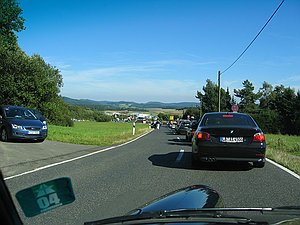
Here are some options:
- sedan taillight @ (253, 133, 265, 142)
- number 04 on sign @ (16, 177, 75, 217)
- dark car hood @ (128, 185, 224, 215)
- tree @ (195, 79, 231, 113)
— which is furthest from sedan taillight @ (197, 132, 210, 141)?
tree @ (195, 79, 231, 113)

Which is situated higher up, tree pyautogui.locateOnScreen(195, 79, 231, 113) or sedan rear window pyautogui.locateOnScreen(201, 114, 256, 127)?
tree pyautogui.locateOnScreen(195, 79, 231, 113)

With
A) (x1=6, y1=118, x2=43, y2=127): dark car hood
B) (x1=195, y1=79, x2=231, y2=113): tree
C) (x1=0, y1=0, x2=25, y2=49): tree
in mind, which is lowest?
(x1=6, y1=118, x2=43, y2=127): dark car hood

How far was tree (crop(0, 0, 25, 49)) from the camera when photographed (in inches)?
1457

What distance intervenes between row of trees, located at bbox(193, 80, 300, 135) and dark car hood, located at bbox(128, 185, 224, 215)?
2277 inches

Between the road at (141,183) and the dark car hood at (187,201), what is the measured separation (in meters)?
1.89

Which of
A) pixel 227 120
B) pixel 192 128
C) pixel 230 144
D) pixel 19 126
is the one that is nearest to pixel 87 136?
pixel 19 126

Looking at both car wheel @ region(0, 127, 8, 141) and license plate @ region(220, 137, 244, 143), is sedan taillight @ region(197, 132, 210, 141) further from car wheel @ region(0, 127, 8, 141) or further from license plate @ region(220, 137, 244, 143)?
car wheel @ region(0, 127, 8, 141)

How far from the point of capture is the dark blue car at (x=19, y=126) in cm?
1553

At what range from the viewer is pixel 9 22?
37656mm

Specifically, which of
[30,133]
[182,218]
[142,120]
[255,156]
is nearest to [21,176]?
[255,156]

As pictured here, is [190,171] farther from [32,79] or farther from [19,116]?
[32,79]

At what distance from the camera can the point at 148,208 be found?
121 inches

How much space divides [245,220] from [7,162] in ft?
30.4

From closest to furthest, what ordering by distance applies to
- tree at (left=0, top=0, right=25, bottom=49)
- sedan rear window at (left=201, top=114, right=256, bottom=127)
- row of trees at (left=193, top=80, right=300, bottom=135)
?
sedan rear window at (left=201, top=114, right=256, bottom=127) < tree at (left=0, top=0, right=25, bottom=49) < row of trees at (left=193, top=80, right=300, bottom=135)
